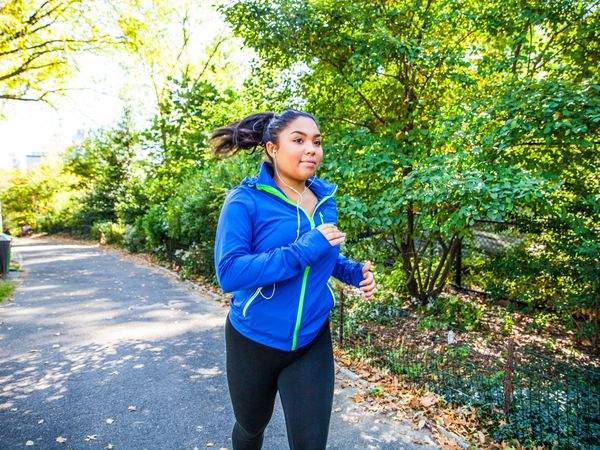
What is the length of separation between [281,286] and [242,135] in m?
0.81

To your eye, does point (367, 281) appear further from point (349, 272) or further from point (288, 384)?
point (288, 384)

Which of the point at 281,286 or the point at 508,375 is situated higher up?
the point at 281,286

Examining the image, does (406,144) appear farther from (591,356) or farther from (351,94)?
(591,356)

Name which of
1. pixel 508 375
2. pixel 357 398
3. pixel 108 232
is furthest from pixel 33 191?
pixel 508 375

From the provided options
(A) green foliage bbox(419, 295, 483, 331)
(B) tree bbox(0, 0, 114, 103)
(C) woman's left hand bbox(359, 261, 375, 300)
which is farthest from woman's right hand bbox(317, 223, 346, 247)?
(B) tree bbox(0, 0, 114, 103)

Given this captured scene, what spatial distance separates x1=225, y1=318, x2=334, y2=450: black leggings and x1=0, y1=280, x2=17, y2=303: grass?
26.8 ft

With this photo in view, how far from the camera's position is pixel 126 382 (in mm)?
4469

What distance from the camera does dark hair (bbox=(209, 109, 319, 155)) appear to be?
6.48 ft

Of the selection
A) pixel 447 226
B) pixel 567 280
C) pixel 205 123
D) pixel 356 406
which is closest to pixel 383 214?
pixel 447 226

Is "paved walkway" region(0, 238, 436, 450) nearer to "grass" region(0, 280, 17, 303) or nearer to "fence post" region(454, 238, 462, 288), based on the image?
"grass" region(0, 280, 17, 303)

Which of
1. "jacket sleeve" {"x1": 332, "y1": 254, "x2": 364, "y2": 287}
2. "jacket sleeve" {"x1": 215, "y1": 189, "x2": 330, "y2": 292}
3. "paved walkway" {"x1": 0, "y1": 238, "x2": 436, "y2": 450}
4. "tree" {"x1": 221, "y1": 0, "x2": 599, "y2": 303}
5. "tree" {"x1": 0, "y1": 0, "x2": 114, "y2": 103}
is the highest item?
"tree" {"x1": 0, "y1": 0, "x2": 114, "y2": 103}

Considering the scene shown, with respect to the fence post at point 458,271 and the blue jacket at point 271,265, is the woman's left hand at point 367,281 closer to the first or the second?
the blue jacket at point 271,265

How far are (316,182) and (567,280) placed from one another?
15.5 feet

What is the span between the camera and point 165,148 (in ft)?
43.8
